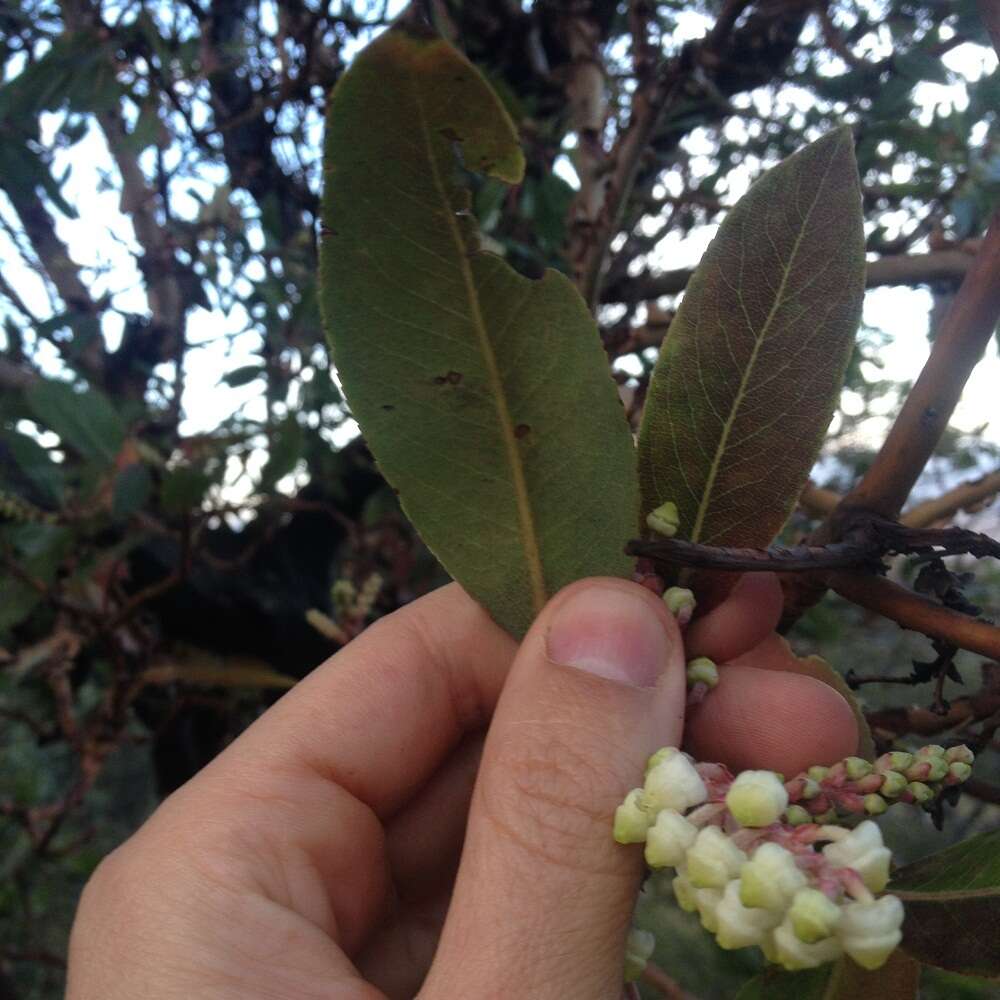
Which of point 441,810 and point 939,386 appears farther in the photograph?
point 441,810

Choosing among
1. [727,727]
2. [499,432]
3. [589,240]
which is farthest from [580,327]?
[589,240]

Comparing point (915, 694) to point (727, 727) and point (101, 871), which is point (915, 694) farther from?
point (101, 871)

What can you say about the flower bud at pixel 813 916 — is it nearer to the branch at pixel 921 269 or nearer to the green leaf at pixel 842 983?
the green leaf at pixel 842 983

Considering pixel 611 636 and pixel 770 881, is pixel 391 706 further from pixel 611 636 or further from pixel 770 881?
pixel 770 881

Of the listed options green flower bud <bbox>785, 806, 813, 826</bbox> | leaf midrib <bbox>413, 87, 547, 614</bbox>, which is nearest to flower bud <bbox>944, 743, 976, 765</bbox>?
green flower bud <bbox>785, 806, 813, 826</bbox>

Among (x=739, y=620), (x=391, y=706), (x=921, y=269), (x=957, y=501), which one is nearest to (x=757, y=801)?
(x=739, y=620)

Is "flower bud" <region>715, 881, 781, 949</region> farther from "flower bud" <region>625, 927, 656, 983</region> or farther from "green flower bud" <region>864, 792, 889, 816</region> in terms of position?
"flower bud" <region>625, 927, 656, 983</region>
